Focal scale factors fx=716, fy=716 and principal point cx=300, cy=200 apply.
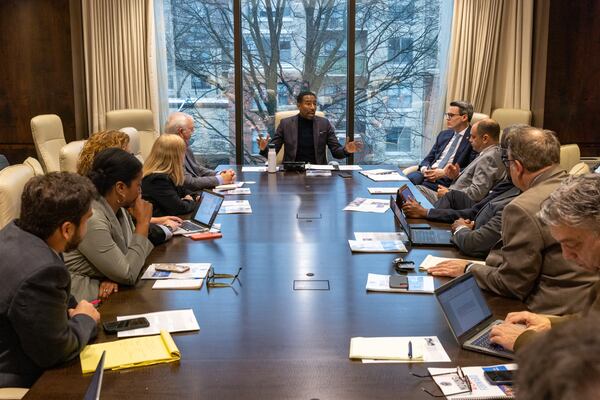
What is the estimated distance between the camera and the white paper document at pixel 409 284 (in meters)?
2.67

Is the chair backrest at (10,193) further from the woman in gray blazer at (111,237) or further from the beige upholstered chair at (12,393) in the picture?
the beige upholstered chair at (12,393)

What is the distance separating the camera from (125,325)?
90.7 inches

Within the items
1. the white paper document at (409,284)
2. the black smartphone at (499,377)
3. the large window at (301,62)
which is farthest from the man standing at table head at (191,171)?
the black smartphone at (499,377)

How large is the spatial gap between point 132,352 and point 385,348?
74cm

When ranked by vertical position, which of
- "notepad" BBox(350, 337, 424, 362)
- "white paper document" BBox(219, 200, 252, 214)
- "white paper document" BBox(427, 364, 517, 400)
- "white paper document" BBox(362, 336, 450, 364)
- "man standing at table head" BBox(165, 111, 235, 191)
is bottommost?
"white paper document" BBox(427, 364, 517, 400)

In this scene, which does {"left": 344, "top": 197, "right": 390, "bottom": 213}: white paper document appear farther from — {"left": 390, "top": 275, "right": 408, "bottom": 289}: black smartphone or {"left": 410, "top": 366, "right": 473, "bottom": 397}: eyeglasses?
{"left": 410, "top": 366, "right": 473, "bottom": 397}: eyeglasses

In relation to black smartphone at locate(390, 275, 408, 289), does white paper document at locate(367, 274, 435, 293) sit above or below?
below

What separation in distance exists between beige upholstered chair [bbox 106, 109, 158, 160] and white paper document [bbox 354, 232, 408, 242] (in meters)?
3.92

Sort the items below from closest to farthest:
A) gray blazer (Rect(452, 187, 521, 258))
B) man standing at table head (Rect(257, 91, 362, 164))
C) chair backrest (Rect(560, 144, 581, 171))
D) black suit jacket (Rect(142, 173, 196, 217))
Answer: gray blazer (Rect(452, 187, 521, 258)) → black suit jacket (Rect(142, 173, 196, 217)) → chair backrest (Rect(560, 144, 581, 171)) → man standing at table head (Rect(257, 91, 362, 164))

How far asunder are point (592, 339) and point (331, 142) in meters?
6.10

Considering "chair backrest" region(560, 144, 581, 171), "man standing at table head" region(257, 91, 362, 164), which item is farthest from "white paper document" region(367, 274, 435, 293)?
"man standing at table head" region(257, 91, 362, 164)

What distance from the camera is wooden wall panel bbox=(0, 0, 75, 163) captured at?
7062 millimetres

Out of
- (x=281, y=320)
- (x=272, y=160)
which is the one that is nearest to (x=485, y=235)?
(x=281, y=320)

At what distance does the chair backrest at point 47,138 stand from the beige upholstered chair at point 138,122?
1.64 ft
